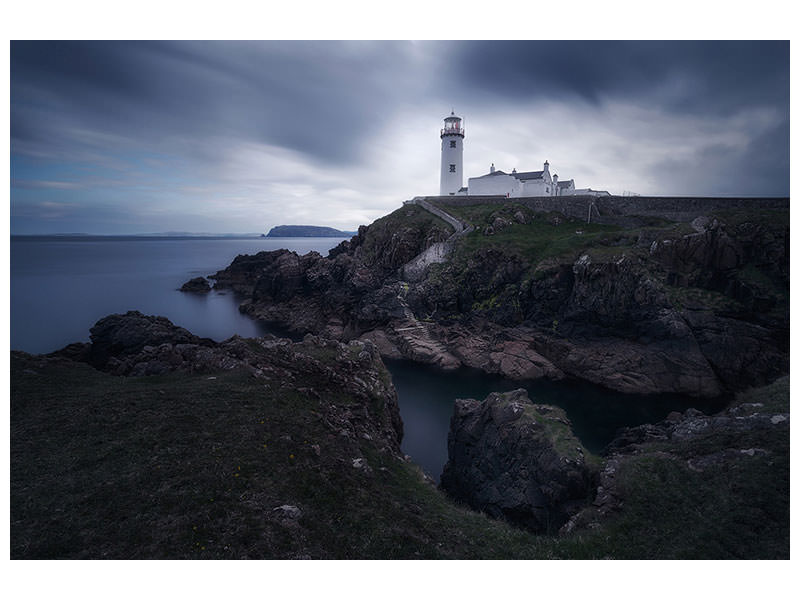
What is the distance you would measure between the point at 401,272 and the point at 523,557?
3128cm

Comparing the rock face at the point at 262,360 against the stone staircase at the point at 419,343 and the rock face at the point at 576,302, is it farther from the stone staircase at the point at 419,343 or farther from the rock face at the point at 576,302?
the rock face at the point at 576,302

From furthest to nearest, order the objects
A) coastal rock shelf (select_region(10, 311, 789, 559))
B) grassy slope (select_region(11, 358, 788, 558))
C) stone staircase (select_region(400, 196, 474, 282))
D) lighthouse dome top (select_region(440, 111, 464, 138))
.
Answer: lighthouse dome top (select_region(440, 111, 464, 138)) < stone staircase (select_region(400, 196, 474, 282)) < coastal rock shelf (select_region(10, 311, 789, 559)) < grassy slope (select_region(11, 358, 788, 558))

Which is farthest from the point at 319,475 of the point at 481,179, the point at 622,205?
the point at 481,179

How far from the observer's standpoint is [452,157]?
45.6 meters

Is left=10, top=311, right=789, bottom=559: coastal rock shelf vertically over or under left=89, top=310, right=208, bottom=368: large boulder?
under

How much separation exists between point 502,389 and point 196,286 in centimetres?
4095

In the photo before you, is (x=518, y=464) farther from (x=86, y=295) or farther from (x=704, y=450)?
(x=86, y=295)

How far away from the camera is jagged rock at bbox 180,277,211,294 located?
46.0 m

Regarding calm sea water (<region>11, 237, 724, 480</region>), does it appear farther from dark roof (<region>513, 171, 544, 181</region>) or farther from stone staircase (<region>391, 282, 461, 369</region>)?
dark roof (<region>513, 171, 544, 181</region>)

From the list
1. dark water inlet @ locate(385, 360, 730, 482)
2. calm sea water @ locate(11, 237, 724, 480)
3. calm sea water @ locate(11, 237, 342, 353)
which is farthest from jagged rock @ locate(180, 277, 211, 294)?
dark water inlet @ locate(385, 360, 730, 482)

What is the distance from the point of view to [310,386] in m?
12.0

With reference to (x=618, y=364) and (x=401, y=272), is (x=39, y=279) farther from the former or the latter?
(x=618, y=364)

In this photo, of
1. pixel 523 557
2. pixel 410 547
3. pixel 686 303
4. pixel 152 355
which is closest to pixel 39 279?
pixel 152 355

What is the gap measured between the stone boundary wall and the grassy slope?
70.8 ft
